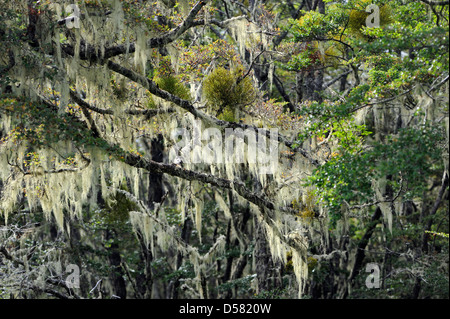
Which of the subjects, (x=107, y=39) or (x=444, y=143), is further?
(x=107, y=39)

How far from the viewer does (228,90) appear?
921 cm

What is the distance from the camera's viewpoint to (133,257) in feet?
49.6

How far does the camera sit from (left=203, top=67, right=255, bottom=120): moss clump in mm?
9078

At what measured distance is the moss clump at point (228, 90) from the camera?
29.8 feet

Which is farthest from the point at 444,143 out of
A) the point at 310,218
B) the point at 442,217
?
the point at 442,217

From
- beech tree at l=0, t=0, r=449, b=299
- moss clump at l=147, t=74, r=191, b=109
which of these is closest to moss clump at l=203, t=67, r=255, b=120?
beech tree at l=0, t=0, r=449, b=299

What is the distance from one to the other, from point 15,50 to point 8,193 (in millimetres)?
2965
